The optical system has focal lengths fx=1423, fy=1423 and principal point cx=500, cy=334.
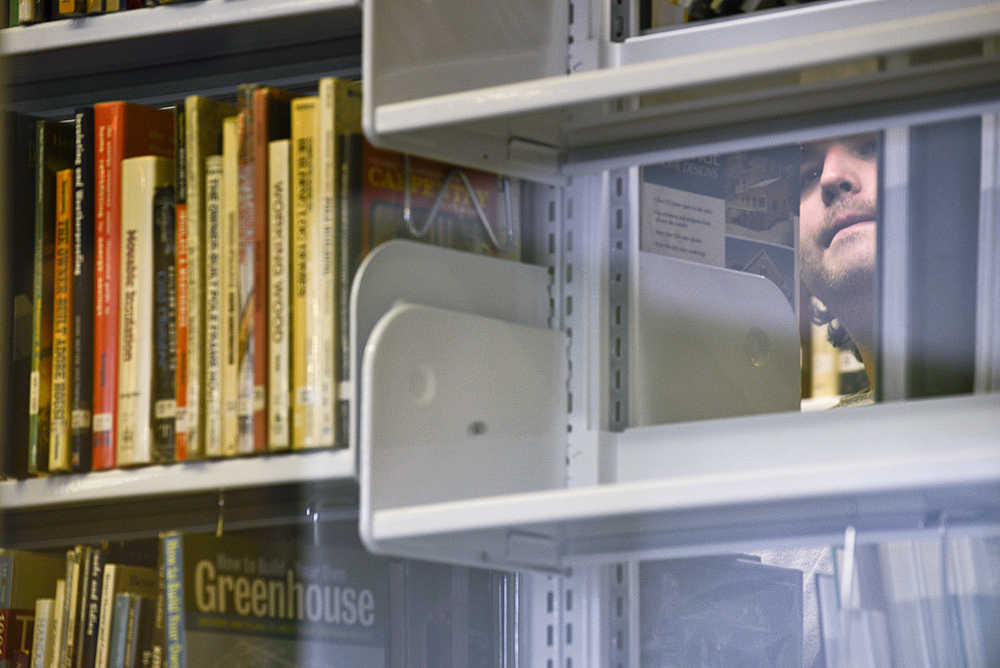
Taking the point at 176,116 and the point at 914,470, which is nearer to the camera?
the point at 914,470

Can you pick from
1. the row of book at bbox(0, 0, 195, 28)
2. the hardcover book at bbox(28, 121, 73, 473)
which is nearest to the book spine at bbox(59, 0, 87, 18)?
the row of book at bbox(0, 0, 195, 28)

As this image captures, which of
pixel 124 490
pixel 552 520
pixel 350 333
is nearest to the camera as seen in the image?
pixel 552 520

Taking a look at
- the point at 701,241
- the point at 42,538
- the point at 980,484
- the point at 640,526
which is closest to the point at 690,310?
the point at 701,241

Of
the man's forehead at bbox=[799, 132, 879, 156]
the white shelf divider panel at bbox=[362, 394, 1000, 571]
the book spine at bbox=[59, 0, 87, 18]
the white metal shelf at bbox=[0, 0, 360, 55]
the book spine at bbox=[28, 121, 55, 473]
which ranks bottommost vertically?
the white shelf divider panel at bbox=[362, 394, 1000, 571]

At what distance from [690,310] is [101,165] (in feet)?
1.94

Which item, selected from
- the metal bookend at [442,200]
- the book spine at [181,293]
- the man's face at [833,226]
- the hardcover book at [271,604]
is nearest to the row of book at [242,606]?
the hardcover book at [271,604]

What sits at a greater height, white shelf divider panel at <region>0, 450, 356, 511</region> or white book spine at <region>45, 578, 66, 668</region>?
white shelf divider panel at <region>0, 450, 356, 511</region>

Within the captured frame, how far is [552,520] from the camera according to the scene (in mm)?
1080

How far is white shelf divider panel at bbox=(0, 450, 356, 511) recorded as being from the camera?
124cm

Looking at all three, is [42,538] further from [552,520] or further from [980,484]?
[980,484]

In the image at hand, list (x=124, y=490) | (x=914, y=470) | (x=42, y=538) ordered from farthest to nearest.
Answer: (x=42, y=538), (x=124, y=490), (x=914, y=470)

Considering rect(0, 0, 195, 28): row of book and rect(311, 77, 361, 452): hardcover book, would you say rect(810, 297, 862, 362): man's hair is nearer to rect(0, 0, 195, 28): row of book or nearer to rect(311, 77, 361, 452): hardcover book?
rect(311, 77, 361, 452): hardcover book

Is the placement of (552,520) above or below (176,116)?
below

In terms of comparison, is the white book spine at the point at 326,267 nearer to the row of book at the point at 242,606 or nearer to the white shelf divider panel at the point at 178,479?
the white shelf divider panel at the point at 178,479
